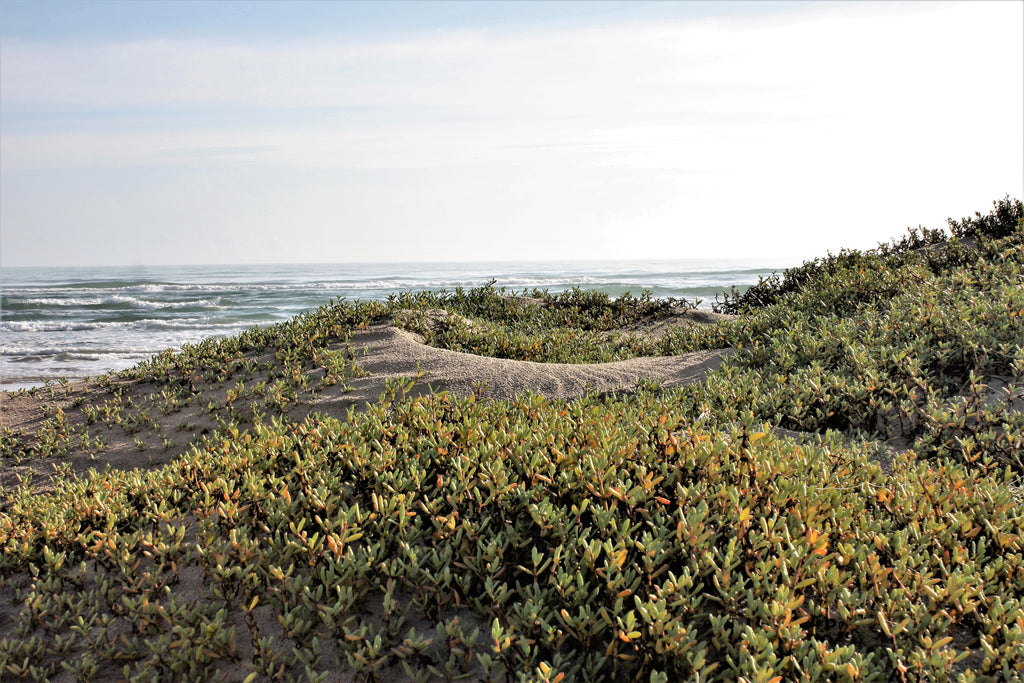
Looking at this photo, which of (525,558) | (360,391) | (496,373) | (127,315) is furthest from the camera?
(127,315)

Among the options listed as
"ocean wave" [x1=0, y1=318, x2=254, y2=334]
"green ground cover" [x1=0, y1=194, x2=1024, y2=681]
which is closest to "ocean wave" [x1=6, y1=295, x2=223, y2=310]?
"ocean wave" [x1=0, y1=318, x2=254, y2=334]

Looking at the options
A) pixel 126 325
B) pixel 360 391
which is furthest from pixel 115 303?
pixel 360 391

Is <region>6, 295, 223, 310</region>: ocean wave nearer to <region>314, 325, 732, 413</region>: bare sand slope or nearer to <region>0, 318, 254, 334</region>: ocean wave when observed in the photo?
<region>0, 318, 254, 334</region>: ocean wave

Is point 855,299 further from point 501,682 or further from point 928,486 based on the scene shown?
point 501,682

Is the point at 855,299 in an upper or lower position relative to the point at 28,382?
upper

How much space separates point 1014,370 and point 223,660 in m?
5.92

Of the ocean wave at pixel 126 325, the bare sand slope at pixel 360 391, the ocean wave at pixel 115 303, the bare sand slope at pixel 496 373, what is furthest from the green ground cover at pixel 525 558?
the ocean wave at pixel 115 303

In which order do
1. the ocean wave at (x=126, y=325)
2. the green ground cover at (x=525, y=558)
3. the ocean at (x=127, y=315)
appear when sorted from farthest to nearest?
the ocean wave at (x=126, y=325), the ocean at (x=127, y=315), the green ground cover at (x=525, y=558)

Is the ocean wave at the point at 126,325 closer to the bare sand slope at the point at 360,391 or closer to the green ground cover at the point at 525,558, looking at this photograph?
the bare sand slope at the point at 360,391

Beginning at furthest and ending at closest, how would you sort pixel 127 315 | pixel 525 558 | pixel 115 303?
pixel 115 303
pixel 127 315
pixel 525 558

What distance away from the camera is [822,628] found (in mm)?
2391

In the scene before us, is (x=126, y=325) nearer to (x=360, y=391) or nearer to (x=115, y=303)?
(x=115, y=303)

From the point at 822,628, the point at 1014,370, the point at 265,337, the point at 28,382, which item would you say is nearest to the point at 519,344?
the point at 265,337

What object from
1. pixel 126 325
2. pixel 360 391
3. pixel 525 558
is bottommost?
pixel 126 325
